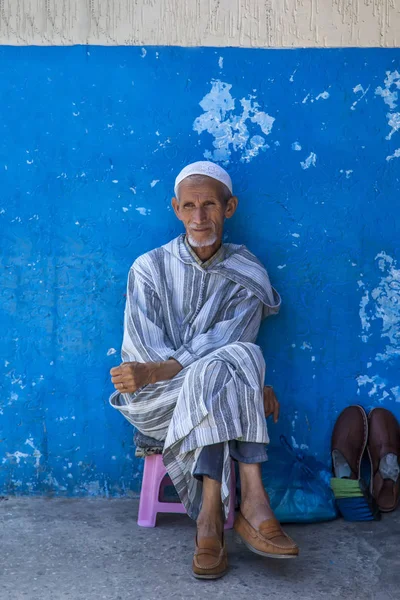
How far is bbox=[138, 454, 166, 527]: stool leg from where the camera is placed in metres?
3.51

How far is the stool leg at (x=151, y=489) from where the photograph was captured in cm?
351

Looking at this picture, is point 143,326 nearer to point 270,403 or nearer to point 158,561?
point 270,403

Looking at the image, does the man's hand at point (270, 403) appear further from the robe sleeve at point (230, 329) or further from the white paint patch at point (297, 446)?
the white paint patch at point (297, 446)

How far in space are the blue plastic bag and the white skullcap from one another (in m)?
1.35

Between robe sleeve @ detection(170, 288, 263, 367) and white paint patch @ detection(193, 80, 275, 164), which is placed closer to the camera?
robe sleeve @ detection(170, 288, 263, 367)

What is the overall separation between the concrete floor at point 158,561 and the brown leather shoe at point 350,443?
27 centimetres

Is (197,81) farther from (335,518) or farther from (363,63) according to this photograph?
(335,518)

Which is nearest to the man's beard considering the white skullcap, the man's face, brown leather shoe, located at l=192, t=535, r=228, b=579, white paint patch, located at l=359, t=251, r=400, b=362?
the man's face

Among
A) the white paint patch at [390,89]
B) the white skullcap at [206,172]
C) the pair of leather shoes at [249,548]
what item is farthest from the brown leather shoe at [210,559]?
the white paint patch at [390,89]

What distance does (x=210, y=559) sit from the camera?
2932 mm

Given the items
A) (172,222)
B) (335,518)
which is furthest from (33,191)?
(335,518)

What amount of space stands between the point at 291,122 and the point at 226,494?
1864mm

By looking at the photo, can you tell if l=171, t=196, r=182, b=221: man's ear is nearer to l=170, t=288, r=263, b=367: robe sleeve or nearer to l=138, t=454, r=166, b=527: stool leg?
l=170, t=288, r=263, b=367: robe sleeve

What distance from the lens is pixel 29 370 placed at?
3.93 m
